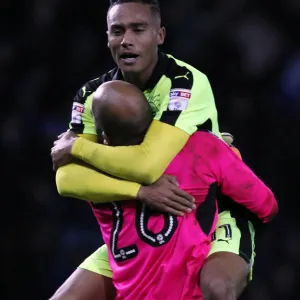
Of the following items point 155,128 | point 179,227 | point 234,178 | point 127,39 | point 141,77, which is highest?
point 127,39

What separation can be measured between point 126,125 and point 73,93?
1.89 meters

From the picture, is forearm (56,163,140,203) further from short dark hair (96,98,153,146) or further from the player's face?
the player's face

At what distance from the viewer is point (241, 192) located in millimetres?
2973

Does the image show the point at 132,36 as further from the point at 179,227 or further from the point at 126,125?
the point at 179,227

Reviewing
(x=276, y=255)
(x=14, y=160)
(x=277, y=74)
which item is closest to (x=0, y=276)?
(x=14, y=160)

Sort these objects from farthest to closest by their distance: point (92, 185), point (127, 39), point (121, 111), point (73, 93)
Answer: point (73, 93), point (127, 39), point (92, 185), point (121, 111)

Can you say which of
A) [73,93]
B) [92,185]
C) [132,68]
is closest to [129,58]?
[132,68]

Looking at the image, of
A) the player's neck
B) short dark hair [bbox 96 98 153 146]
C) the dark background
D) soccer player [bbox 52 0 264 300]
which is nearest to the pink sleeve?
soccer player [bbox 52 0 264 300]

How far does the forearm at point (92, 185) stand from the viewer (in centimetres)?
286

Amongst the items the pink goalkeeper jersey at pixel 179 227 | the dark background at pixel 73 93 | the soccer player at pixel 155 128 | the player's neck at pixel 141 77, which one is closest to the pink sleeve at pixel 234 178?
the pink goalkeeper jersey at pixel 179 227

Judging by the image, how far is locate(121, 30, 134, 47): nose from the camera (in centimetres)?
302

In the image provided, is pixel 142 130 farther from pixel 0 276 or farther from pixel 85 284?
pixel 0 276

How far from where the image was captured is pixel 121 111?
278 cm

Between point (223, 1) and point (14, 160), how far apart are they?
1.36 metres
